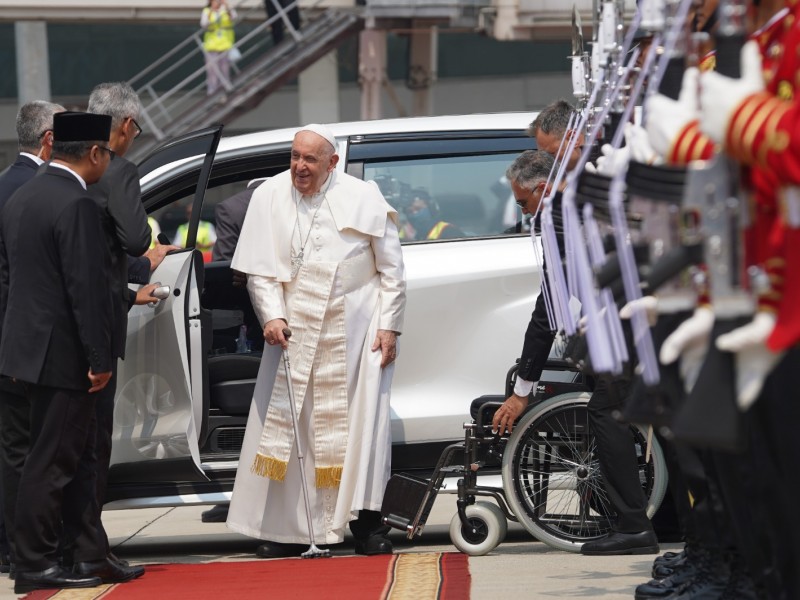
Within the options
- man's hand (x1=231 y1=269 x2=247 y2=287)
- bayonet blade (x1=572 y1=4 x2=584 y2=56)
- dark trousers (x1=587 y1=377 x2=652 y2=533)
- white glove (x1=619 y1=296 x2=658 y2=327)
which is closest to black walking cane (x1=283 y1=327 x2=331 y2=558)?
man's hand (x1=231 y1=269 x2=247 y2=287)

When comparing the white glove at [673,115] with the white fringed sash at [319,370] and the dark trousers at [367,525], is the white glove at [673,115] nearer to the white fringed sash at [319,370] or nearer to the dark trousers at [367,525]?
the white fringed sash at [319,370]

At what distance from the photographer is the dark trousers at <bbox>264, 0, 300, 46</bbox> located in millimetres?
21562

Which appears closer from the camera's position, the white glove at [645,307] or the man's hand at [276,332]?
the white glove at [645,307]

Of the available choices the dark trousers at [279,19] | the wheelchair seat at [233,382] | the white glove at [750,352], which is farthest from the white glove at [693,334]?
the dark trousers at [279,19]

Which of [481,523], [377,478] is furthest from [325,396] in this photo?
[481,523]

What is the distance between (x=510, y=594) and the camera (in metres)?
5.36

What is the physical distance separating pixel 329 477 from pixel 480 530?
2.39 feet

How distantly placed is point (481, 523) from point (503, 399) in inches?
20.0

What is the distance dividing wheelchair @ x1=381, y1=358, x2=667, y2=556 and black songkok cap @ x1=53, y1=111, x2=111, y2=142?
1.79 meters

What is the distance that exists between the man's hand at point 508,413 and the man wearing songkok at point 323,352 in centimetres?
62

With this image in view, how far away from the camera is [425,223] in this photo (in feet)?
23.5

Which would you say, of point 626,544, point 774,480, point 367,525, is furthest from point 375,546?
point 774,480

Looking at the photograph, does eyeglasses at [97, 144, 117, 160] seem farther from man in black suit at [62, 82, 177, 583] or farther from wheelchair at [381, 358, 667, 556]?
wheelchair at [381, 358, 667, 556]

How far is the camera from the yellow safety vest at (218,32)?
2095 cm
